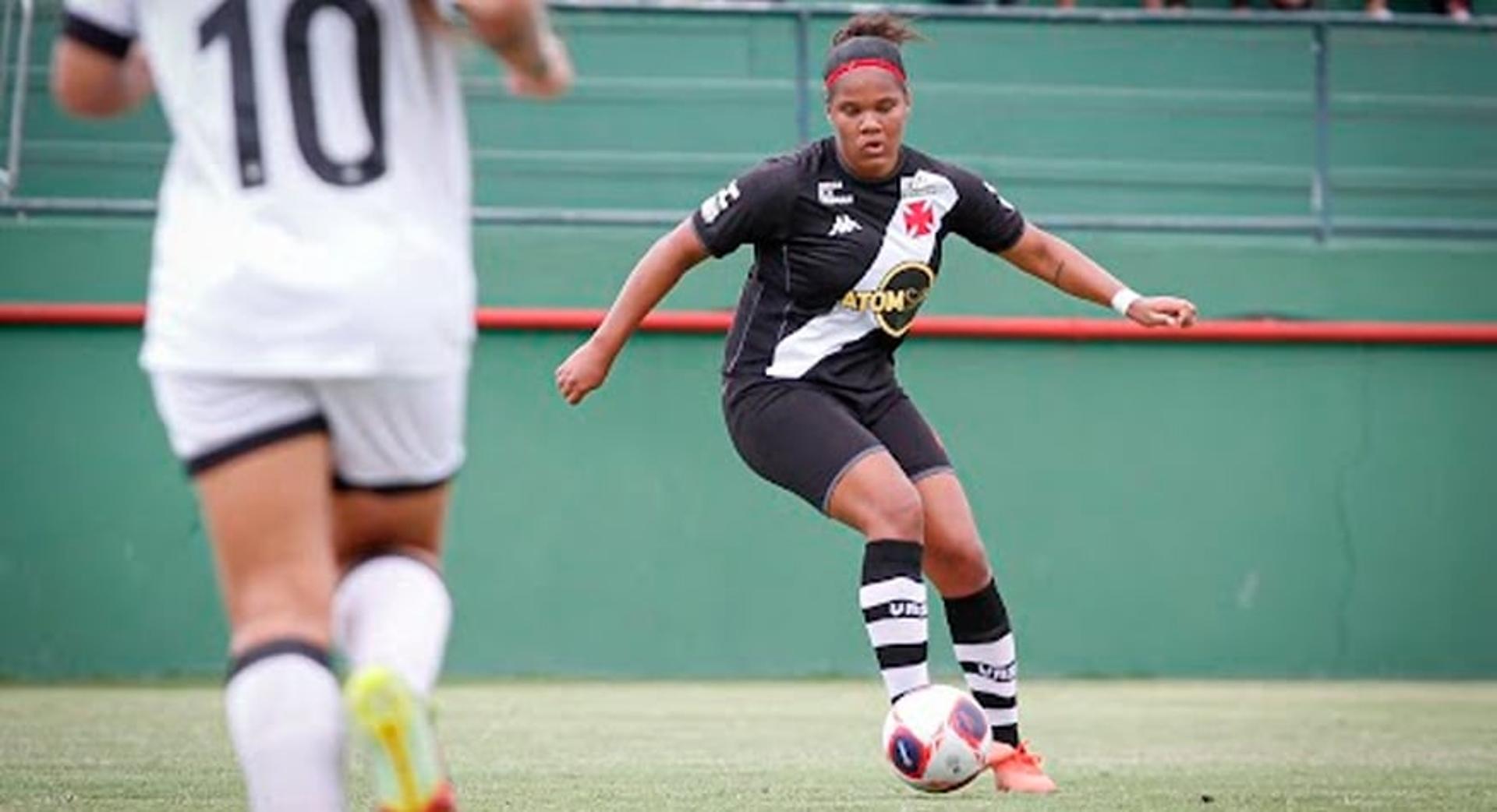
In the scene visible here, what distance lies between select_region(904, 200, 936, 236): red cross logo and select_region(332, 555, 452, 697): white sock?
3771mm

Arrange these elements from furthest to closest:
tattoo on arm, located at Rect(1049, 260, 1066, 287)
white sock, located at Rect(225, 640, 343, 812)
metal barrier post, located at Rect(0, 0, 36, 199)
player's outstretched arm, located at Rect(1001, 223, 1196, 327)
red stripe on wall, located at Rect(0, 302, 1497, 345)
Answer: metal barrier post, located at Rect(0, 0, 36, 199) → red stripe on wall, located at Rect(0, 302, 1497, 345) → tattoo on arm, located at Rect(1049, 260, 1066, 287) → player's outstretched arm, located at Rect(1001, 223, 1196, 327) → white sock, located at Rect(225, 640, 343, 812)

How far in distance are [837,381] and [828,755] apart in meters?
1.69

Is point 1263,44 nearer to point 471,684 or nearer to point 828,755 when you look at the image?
point 471,684

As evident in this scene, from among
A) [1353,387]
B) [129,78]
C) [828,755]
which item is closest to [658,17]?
[1353,387]

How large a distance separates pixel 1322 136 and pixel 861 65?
24.9 ft

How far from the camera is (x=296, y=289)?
4523 millimetres

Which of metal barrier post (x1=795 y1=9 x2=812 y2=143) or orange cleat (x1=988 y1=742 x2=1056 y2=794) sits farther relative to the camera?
metal barrier post (x1=795 y1=9 x2=812 y2=143)

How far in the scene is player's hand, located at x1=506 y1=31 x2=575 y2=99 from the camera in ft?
15.4

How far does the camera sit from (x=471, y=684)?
46.1 ft

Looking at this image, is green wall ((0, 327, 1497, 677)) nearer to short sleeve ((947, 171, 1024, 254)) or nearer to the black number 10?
short sleeve ((947, 171, 1024, 254))

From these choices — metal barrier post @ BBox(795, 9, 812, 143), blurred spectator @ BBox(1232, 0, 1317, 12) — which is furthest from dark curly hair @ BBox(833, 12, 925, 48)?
blurred spectator @ BBox(1232, 0, 1317, 12)

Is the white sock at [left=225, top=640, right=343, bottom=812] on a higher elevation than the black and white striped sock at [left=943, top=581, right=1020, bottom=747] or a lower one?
higher

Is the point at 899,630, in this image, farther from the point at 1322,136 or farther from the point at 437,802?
the point at 1322,136

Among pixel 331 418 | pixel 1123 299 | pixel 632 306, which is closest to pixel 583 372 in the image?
pixel 632 306
